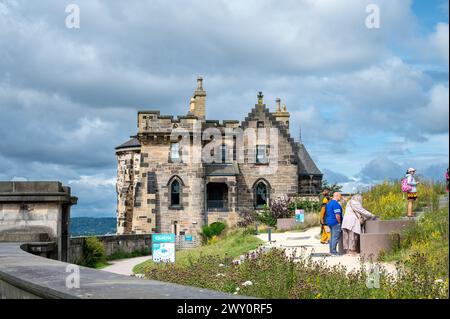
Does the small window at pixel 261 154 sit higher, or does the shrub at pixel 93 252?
the small window at pixel 261 154

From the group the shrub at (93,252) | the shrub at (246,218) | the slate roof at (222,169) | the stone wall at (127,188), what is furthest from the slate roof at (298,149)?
the shrub at (93,252)

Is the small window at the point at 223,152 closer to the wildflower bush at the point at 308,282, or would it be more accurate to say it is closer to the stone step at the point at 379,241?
the stone step at the point at 379,241

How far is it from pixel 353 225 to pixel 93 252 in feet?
51.1

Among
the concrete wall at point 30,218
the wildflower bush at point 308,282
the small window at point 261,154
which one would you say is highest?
the small window at point 261,154

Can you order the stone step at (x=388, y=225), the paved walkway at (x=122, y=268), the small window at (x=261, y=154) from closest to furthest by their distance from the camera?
1. the stone step at (x=388, y=225)
2. the paved walkway at (x=122, y=268)
3. the small window at (x=261, y=154)

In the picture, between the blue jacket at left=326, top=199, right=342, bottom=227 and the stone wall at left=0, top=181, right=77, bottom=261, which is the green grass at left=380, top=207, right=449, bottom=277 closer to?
the blue jacket at left=326, top=199, right=342, bottom=227

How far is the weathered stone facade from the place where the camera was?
4328cm

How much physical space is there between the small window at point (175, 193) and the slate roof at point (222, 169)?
2.18m

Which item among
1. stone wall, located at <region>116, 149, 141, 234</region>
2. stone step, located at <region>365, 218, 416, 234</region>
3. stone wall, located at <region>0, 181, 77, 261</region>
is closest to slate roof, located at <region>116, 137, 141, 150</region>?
stone wall, located at <region>116, 149, 141, 234</region>

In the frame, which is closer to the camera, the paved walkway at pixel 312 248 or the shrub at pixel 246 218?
the paved walkway at pixel 312 248

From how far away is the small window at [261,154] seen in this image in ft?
148

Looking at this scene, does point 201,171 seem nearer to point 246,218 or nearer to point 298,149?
point 246,218

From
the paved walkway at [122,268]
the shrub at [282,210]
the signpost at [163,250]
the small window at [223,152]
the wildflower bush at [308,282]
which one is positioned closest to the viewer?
the wildflower bush at [308,282]
